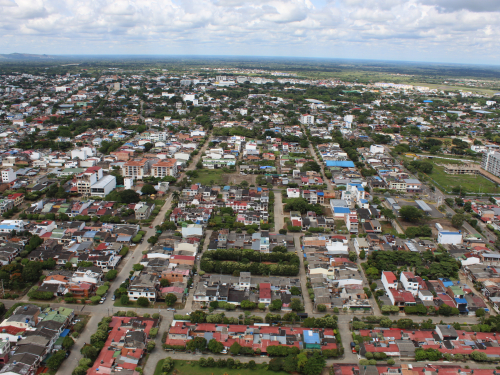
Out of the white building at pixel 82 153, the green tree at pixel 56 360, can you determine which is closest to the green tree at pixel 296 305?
the green tree at pixel 56 360

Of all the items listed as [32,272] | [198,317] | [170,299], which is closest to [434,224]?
[198,317]

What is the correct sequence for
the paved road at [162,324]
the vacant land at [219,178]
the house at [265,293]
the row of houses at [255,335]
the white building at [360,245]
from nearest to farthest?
the paved road at [162,324] < the row of houses at [255,335] < the house at [265,293] < the white building at [360,245] < the vacant land at [219,178]

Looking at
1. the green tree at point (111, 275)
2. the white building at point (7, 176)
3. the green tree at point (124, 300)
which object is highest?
the white building at point (7, 176)

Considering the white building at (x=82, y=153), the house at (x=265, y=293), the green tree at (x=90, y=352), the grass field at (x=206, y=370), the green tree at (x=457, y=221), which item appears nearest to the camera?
the grass field at (x=206, y=370)

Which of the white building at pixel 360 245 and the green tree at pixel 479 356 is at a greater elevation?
the white building at pixel 360 245

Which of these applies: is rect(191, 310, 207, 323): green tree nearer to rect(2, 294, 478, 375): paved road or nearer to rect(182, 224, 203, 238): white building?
rect(2, 294, 478, 375): paved road

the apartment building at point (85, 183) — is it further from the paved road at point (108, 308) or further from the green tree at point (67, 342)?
the green tree at point (67, 342)
